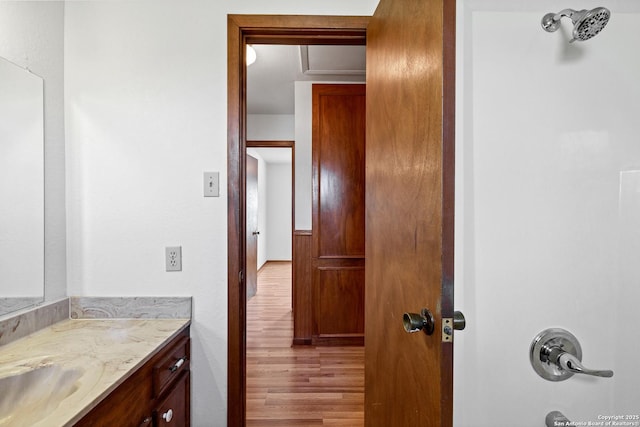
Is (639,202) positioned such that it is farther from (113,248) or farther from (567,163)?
(113,248)

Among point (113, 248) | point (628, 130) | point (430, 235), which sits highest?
point (628, 130)

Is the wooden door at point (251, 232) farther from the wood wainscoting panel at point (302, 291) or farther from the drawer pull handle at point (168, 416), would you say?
the drawer pull handle at point (168, 416)

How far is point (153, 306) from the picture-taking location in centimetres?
144

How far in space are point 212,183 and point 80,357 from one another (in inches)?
30.9

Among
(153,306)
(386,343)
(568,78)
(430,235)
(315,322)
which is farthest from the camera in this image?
(315,322)

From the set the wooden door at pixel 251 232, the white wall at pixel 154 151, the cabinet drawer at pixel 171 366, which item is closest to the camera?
the cabinet drawer at pixel 171 366

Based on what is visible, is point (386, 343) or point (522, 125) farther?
point (386, 343)

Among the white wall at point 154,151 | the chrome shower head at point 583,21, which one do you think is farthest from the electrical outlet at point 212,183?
the chrome shower head at point 583,21

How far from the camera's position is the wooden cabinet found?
2.89 feet

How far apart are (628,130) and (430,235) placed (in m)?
0.77

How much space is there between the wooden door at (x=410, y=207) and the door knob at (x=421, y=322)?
2 cm

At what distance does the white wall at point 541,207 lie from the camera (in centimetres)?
99

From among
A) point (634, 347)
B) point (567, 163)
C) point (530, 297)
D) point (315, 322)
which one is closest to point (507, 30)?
point (567, 163)

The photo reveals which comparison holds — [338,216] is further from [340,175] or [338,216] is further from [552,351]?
[552,351]
